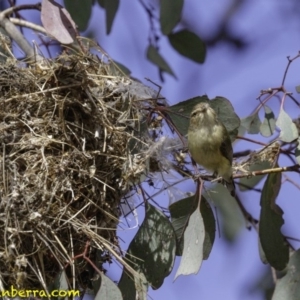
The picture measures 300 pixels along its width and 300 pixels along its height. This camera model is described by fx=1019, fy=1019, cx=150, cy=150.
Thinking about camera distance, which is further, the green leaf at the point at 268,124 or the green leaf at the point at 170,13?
the green leaf at the point at 170,13

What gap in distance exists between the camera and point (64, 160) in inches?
176

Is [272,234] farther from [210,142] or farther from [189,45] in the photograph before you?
[189,45]

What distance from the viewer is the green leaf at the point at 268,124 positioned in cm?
492

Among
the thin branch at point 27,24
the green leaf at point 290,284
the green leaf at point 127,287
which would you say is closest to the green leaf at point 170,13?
the thin branch at point 27,24

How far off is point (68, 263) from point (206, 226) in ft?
2.33

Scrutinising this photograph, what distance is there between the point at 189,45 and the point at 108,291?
91.0 inches

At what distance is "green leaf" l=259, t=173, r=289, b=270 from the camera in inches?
194

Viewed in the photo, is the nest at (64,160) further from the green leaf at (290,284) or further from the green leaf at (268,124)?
the green leaf at (290,284)

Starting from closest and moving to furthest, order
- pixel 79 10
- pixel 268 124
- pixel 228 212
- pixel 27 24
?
pixel 268 124 < pixel 79 10 < pixel 27 24 < pixel 228 212

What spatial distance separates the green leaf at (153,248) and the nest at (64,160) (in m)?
0.12

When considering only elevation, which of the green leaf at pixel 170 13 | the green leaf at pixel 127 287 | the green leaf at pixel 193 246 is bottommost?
the green leaf at pixel 127 287

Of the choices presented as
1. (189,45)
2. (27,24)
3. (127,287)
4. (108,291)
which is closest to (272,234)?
(127,287)

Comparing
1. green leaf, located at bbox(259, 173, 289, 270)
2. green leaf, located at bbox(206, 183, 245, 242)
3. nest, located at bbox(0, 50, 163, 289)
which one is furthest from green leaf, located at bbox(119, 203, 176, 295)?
green leaf, located at bbox(206, 183, 245, 242)

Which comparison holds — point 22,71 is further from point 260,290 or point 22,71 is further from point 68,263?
point 260,290
